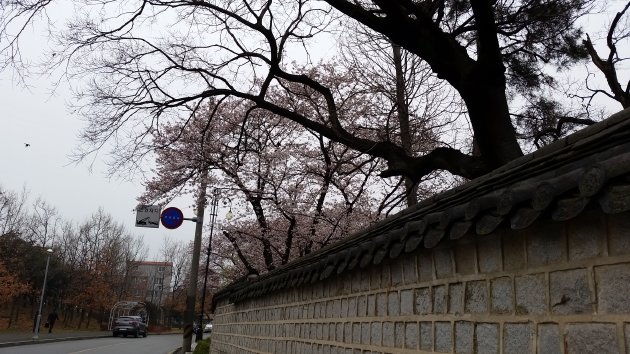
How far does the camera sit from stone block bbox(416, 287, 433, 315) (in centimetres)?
338

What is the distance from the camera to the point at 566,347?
2.21m

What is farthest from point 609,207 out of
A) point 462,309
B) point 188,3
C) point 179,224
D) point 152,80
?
point 179,224

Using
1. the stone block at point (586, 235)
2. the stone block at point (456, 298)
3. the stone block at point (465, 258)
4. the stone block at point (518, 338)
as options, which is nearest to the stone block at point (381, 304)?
the stone block at point (456, 298)

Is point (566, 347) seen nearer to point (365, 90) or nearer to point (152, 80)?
point (152, 80)

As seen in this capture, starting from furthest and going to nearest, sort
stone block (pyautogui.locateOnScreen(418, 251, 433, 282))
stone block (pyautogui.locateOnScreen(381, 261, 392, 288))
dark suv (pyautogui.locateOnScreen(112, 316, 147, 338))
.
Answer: dark suv (pyautogui.locateOnScreen(112, 316, 147, 338)) → stone block (pyautogui.locateOnScreen(381, 261, 392, 288)) → stone block (pyautogui.locateOnScreen(418, 251, 433, 282))

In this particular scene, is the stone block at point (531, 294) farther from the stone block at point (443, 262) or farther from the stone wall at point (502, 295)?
the stone block at point (443, 262)

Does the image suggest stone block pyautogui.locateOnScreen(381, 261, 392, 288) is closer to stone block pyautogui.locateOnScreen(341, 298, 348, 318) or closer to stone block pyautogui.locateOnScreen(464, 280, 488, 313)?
stone block pyautogui.locateOnScreen(341, 298, 348, 318)

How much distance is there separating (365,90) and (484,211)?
12262mm

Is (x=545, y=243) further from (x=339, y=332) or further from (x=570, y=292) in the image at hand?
(x=339, y=332)

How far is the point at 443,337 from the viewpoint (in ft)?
10.3

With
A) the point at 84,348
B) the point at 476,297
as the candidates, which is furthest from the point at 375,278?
the point at 84,348

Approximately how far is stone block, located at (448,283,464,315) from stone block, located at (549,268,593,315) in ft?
2.46

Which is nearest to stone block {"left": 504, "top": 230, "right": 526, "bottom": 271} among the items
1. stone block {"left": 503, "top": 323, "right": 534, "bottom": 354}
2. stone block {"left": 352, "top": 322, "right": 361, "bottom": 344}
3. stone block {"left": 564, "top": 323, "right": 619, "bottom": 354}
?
stone block {"left": 503, "top": 323, "right": 534, "bottom": 354}

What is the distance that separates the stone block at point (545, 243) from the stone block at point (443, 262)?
734 millimetres
